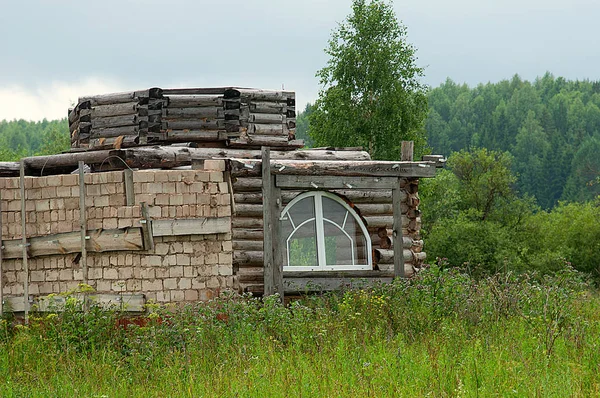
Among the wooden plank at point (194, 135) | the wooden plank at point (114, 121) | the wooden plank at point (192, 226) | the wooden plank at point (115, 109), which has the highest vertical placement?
the wooden plank at point (115, 109)

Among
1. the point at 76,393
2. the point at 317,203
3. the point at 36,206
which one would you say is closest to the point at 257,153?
the point at 317,203

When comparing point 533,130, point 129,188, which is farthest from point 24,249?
point 533,130

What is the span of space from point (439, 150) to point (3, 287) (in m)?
75.5

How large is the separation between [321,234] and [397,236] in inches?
61.2

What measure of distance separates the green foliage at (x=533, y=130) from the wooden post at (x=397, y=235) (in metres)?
58.0

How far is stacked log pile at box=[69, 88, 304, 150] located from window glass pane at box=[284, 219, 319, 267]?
2944mm

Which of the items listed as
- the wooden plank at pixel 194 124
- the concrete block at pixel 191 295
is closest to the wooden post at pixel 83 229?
the concrete block at pixel 191 295

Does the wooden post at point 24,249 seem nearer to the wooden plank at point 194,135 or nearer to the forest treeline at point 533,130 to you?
the wooden plank at point 194,135

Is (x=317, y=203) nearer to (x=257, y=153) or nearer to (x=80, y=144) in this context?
(x=257, y=153)

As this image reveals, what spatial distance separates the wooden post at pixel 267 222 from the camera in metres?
13.8

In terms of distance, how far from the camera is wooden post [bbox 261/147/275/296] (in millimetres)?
13844

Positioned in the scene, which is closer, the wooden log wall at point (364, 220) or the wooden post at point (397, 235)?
the wooden log wall at point (364, 220)

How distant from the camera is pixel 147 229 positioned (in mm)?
12000

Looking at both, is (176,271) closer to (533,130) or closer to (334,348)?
(334,348)
